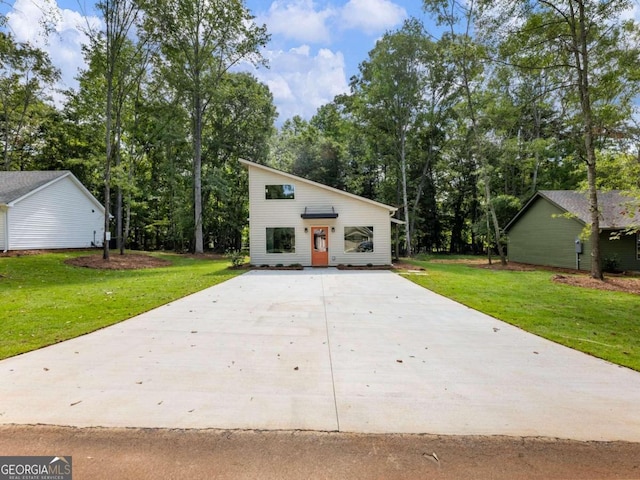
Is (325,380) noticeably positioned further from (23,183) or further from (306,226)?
(23,183)

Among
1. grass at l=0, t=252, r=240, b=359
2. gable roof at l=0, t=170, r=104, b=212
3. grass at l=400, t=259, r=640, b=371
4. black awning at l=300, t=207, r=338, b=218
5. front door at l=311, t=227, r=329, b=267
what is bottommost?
grass at l=400, t=259, r=640, b=371

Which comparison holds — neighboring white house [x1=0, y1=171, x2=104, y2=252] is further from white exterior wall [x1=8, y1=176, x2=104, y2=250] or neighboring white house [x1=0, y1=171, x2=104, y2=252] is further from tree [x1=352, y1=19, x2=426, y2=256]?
tree [x1=352, y1=19, x2=426, y2=256]

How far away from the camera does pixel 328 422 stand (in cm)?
253

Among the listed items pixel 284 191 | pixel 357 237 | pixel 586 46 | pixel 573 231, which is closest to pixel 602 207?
pixel 573 231

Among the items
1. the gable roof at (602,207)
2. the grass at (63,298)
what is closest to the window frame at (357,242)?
the grass at (63,298)

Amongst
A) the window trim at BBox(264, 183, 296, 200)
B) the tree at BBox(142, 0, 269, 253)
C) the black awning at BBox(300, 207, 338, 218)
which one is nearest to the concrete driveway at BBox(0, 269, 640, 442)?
the black awning at BBox(300, 207, 338, 218)

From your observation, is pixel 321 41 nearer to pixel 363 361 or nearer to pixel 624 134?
pixel 624 134

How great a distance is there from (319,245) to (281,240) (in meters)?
1.86

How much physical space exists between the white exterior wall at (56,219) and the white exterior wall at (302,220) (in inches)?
447

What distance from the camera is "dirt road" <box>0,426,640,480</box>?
1.99 meters

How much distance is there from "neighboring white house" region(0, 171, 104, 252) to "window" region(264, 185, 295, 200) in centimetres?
1186

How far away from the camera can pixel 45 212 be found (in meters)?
17.3

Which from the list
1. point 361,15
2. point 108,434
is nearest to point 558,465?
point 108,434

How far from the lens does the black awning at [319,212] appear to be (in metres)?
14.9
